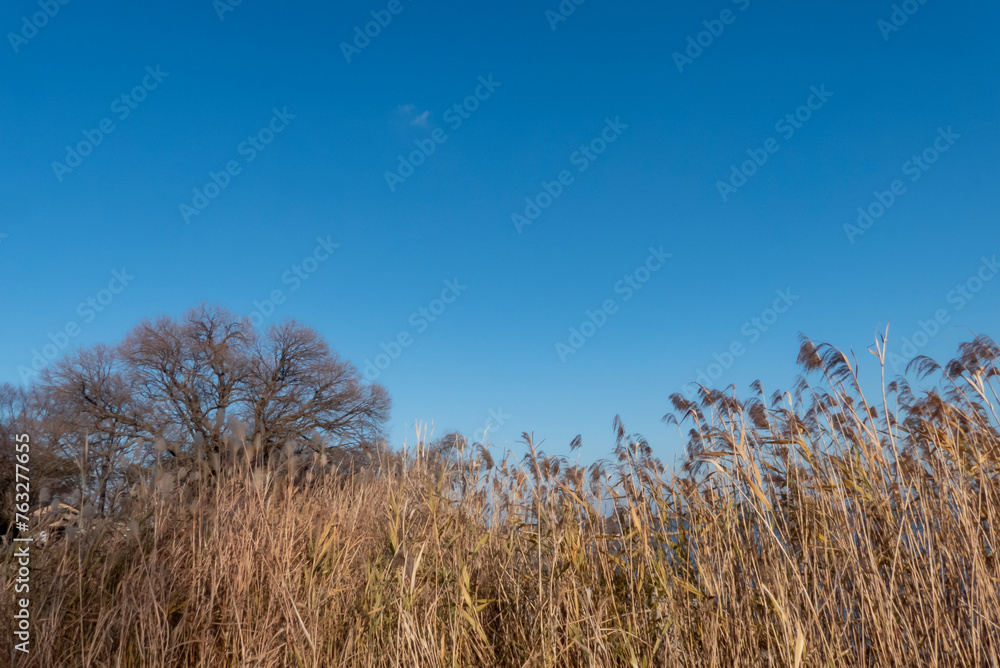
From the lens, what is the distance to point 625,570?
317cm

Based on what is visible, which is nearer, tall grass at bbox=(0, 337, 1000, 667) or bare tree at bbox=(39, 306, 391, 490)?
tall grass at bbox=(0, 337, 1000, 667)

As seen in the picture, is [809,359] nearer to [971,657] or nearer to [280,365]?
[971,657]

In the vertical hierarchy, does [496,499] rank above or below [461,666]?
above

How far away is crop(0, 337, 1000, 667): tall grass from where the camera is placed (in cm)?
243

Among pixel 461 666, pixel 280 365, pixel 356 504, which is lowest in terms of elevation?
pixel 461 666

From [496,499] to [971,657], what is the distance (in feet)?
8.87

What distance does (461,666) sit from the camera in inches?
119

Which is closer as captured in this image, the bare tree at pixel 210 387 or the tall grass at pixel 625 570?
the tall grass at pixel 625 570

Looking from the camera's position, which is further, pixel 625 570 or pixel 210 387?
pixel 210 387

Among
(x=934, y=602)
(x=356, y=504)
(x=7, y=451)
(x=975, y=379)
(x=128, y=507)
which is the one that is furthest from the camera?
(x=7, y=451)

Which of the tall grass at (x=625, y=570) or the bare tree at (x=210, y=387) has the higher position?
the bare tree at (x=210, y=387)

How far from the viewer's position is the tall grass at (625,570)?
2434mm

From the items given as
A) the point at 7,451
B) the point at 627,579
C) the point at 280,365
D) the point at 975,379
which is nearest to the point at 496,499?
the point at 627,579

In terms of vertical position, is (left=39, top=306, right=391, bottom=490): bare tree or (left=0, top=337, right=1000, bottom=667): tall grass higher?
(left=39, top=306, right=391, bottom=490): bare tree
